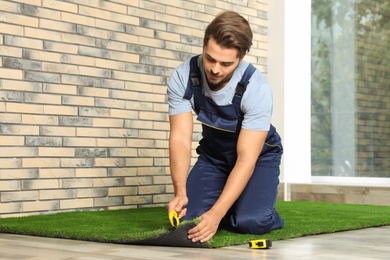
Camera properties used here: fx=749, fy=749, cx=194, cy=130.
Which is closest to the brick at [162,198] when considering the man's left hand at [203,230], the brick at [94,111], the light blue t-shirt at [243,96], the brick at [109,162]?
the brick at [109,162]

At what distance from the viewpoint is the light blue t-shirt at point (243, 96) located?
10.4 ft

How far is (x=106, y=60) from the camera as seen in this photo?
4.84 m

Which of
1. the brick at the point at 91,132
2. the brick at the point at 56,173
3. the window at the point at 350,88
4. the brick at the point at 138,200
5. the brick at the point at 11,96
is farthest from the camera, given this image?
the window at the point at 350,88

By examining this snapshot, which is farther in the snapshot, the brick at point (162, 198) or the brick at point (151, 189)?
the brick at point (162, 198)

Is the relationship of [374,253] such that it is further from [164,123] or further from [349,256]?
[164,123]

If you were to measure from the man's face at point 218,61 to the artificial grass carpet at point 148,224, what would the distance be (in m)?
0.66

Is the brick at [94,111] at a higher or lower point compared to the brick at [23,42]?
lower

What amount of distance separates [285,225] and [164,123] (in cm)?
172

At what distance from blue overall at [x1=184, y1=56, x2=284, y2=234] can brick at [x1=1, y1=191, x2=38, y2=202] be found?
115 centimetres

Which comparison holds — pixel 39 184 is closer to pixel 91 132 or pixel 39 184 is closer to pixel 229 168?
pixel 91 132

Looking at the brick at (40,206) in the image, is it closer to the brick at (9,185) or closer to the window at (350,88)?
the brick at (9,185)

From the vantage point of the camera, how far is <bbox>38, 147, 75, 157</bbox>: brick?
442 cm

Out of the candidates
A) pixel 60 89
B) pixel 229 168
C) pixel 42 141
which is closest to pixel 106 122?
pixel 60 89

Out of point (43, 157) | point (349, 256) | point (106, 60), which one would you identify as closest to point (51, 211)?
point (43, 157)
